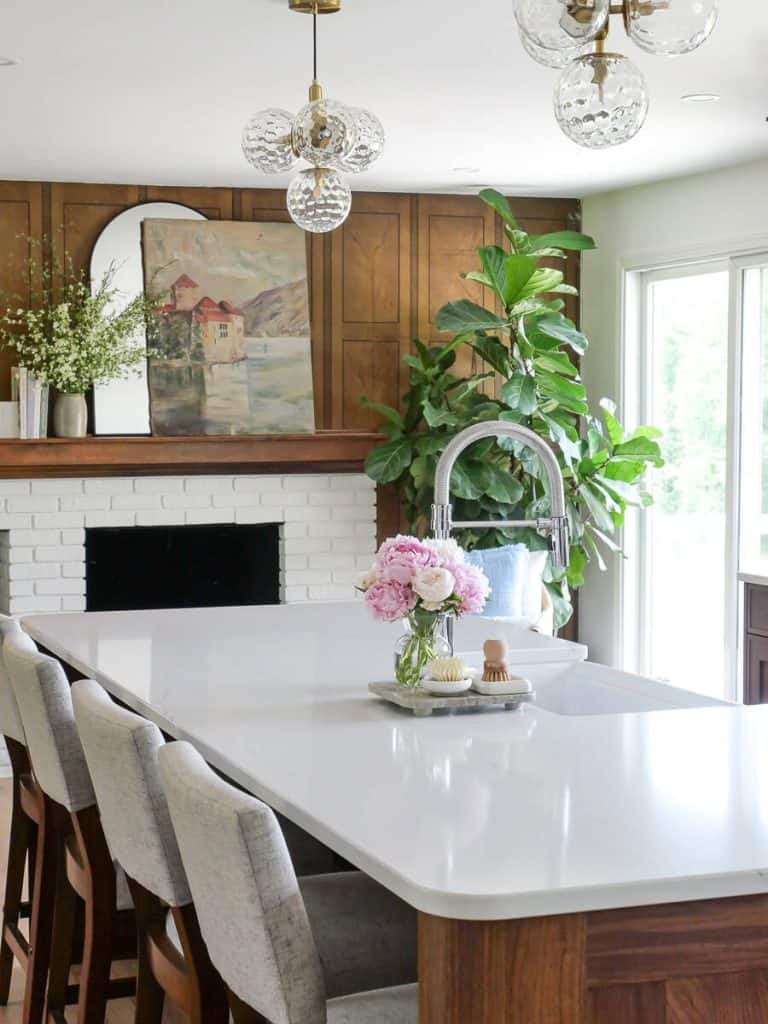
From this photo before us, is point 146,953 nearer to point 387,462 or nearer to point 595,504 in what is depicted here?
point 387,462

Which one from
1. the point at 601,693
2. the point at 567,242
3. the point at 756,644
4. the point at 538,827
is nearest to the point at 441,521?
the point at 601,693

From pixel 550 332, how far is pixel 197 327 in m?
→ 1.67

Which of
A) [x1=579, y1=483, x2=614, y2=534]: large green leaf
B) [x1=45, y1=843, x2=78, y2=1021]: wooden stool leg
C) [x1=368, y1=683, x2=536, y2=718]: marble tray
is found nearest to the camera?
[x1=368, y1=683, x2=536, y2=718]: marble tray

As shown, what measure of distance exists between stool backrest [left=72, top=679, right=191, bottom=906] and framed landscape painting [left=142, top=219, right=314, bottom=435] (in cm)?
468

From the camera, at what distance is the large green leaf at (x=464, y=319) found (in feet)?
21.7

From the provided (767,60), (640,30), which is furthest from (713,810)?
(767,60)

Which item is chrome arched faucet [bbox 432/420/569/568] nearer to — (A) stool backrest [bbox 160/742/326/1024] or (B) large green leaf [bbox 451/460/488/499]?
(A) stool backrest [bbox 160/742/326/1024]

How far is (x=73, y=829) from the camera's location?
3.05 meters

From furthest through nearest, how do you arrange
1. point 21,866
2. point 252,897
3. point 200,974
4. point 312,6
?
1. point 312,6
2. point 21,866
3. point 200,974
4. point 252,897

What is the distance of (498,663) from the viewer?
2.70 meters

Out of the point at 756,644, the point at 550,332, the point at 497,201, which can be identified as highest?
the point at 497,201

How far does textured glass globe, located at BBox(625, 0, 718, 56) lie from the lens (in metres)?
2.18

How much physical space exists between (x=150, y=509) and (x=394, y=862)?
17.8 ft

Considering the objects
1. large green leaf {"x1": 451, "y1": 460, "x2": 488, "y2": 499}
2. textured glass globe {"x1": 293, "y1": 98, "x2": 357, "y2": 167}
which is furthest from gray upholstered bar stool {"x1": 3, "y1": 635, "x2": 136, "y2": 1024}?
large green leaf {"x1": 451, "y1": 460, "x2": 488, "y2": 499}
